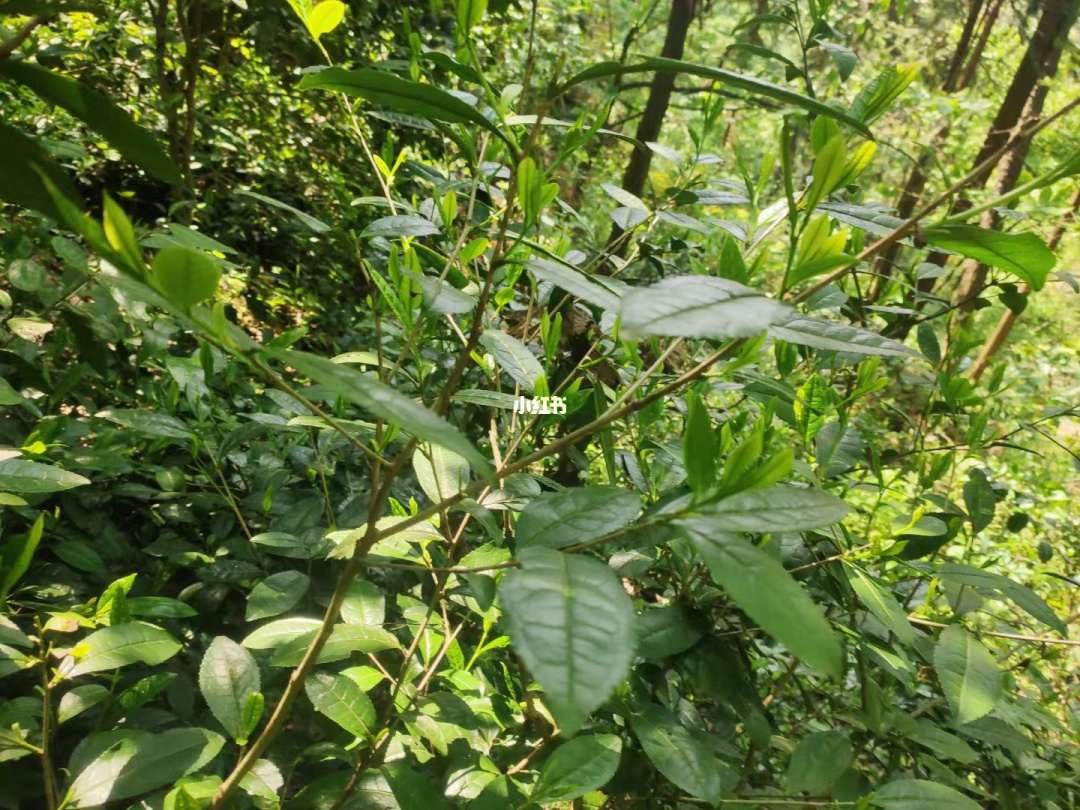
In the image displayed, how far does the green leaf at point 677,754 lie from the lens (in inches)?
25.8

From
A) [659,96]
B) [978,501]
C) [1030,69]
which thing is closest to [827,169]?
[978,501]

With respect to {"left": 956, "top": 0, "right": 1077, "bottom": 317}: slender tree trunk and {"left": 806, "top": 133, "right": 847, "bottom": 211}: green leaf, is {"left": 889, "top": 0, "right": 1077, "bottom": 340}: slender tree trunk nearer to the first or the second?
{"left": 956, "top": 0, "right": 1077, "bottom": 317}: slender tree trunk

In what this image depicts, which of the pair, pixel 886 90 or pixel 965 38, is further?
pixel 965 38

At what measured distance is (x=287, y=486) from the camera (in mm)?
1168

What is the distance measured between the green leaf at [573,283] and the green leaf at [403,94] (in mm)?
92

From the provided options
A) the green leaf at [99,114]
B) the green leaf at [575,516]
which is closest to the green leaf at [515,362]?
the green leaf at [575,516]

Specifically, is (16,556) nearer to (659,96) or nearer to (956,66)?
(659,96)

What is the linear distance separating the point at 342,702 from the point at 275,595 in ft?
0.65

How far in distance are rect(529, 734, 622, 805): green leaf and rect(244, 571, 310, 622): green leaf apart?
383mm

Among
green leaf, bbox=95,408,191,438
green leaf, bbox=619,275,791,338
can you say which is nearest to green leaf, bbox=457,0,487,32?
green leaf, bbox=619,275,791,338

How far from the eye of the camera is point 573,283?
502mm

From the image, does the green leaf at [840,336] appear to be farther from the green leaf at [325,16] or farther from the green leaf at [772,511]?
the green leaf at [325,16]

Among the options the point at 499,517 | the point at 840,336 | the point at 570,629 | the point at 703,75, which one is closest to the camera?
the point at 570,629

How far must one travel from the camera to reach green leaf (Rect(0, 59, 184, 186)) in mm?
600
